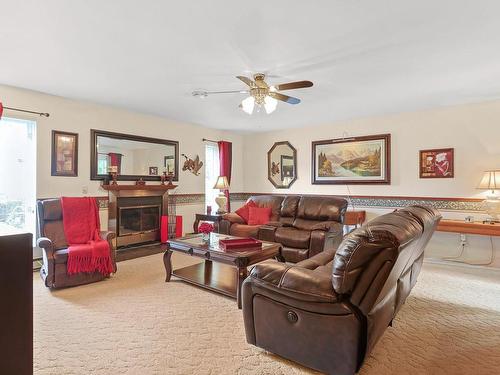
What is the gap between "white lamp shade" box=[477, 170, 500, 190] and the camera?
4.03 m

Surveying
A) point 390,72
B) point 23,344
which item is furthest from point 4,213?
point 390,72

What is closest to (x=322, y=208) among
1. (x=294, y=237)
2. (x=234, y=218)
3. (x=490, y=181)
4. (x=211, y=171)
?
(x=294, y=237)

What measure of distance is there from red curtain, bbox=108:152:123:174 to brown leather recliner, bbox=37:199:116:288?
4.25 ft

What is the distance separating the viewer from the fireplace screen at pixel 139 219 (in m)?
5.03

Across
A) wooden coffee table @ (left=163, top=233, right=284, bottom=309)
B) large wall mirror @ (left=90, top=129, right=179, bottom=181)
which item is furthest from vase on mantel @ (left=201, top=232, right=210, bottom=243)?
large wall mirror @ (left=90, top=129, right=179, bottom=181)

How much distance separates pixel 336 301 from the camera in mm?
1698

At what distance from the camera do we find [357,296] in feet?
5.46

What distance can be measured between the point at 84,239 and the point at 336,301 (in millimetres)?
3284

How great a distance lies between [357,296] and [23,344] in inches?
61.3

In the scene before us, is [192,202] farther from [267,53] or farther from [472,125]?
[472,125]

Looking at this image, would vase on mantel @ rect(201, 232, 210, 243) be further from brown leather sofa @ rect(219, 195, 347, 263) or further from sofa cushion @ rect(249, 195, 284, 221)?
sofa cushion @ rect(249, 195, 284, 221)

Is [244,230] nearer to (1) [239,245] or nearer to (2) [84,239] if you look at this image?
(1) [239,245]

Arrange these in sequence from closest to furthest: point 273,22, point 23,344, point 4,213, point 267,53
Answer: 1. point 23,344
2. point 273,22
3. point 267,53
4. point 4,213

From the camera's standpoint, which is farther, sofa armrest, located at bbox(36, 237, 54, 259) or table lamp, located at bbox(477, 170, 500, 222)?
table lamp, located at bbox(477, 170, 500, 222)
